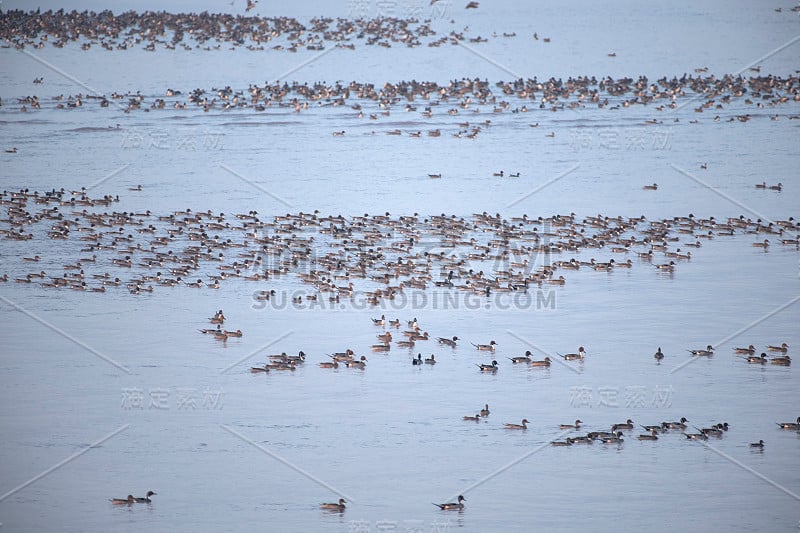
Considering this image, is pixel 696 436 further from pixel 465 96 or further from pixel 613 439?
pixel 465 96

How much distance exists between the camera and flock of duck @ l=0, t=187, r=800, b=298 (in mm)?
27703

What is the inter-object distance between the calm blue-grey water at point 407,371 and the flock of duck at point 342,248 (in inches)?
17.3

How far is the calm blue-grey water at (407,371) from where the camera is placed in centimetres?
1622

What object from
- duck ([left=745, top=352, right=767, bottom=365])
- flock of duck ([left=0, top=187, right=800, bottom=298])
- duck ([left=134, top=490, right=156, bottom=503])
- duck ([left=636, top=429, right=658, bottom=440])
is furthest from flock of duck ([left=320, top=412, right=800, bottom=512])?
flock of duck ([left=0, top=187, right=800, bottom=298])

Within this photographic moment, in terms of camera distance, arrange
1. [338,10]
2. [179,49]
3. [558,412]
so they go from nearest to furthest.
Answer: [558,412]
[179,49]
[338,10]

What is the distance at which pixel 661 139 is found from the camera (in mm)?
47969

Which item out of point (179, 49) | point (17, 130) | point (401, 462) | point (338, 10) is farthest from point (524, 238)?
point (338, 10)

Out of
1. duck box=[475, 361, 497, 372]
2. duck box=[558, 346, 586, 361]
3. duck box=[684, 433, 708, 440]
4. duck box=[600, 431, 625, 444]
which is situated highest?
duck box=[558, 346, 586, 361]

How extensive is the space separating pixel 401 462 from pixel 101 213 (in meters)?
20.2

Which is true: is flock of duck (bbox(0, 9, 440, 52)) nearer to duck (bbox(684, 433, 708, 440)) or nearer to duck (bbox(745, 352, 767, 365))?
duck (bbox(745, 352, 767, 365))

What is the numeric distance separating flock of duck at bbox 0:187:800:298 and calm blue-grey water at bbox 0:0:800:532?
0.44 meters

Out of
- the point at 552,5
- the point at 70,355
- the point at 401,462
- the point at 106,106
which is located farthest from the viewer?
the point at 552,5

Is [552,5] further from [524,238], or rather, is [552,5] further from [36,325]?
[36,325]

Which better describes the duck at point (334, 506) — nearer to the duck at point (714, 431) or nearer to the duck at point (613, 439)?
the duck at point (613, 439)
